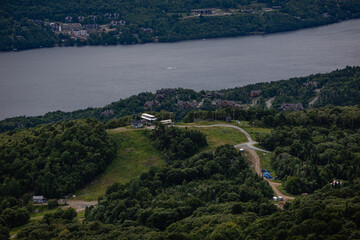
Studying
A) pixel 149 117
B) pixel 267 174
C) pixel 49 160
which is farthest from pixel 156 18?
pixel 267 174

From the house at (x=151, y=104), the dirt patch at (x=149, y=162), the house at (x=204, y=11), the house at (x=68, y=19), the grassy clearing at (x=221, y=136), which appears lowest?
the house at (x=151, y=104)

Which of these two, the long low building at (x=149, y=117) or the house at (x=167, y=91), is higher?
the long low building at (x=149, y=117)

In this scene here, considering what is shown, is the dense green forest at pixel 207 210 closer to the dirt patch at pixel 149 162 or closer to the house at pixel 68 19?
the dirt patch at pixel 149 162

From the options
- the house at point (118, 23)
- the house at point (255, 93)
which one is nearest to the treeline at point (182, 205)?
the house at point (255, 93)

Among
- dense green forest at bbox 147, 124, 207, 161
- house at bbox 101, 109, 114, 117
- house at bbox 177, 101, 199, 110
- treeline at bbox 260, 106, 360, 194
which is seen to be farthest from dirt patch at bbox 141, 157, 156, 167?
house at bbox 177, 101, 199, 110

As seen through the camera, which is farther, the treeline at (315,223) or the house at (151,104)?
the house at (151,104)

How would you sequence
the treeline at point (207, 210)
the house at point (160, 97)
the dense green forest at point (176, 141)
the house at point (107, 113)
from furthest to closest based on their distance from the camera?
the house at point (160, 97)
the house at point (107, 113)
the dense green forest at point (176, 141)
the treeline at point (207, 210)

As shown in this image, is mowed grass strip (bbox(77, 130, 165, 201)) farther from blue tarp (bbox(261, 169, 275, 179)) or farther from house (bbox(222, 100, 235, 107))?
house (bbox(222, 100, 235, 107))

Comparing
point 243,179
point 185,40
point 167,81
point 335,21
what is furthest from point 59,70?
point 335,21

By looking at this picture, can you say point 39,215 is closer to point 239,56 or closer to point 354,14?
point 239,56
